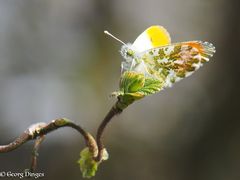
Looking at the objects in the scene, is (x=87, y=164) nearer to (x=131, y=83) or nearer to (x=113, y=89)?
(x=131, y=83)

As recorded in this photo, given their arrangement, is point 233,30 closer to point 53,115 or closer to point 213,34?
point 213,34

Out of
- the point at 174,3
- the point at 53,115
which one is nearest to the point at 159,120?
the point at 53,115

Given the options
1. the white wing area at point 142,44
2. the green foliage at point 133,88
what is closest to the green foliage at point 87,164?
the green foliage at point 133,88

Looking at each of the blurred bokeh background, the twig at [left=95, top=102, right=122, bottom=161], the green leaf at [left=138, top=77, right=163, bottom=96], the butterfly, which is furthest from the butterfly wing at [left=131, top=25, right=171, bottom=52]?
the blurred bokeh background

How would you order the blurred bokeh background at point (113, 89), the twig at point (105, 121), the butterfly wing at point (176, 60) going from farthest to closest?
the blurred bokeh background at point (113, 89), the butterfly wing at point (176, 60), the twig at point (105, 121)

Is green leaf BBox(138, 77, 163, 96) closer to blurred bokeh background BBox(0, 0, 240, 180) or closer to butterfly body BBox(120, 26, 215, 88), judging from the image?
butterfly body BBox(120, 26, 215, 88)

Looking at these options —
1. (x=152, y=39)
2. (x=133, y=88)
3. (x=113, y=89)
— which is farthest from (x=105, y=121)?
(x=113, y=89)

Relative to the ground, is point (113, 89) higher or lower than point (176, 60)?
lower

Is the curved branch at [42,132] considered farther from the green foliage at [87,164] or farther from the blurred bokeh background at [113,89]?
the blurred bokeh background at [113,89]
